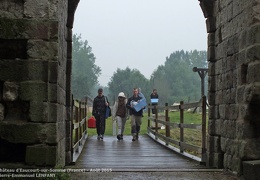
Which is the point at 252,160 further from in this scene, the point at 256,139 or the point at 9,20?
the point at 9,20

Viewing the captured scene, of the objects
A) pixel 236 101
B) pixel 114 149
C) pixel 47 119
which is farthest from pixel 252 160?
pixel 114 149

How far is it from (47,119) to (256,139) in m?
2.98

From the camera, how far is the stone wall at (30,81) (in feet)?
19.0

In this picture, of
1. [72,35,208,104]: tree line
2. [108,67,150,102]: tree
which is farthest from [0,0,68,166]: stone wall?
[108,67,150,102]: tree

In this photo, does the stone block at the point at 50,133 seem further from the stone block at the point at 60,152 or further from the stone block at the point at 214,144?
the stone block at the point at 214,144

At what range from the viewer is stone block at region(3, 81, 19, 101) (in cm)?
581

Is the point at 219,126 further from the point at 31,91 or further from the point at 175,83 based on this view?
the point at 175,83

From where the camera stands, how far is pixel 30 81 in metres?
5.84

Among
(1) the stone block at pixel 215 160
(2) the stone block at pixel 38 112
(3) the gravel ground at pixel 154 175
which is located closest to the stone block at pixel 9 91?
(2) the stone block at pixel 38 112

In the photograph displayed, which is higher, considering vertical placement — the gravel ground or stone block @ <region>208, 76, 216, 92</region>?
stone block @ <region>208, 76, 216, 92</region>

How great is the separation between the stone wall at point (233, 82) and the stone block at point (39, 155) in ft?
9.16

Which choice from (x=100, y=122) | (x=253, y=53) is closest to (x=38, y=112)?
(x=253, y=53)

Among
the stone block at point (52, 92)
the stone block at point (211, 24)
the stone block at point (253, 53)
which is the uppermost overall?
the stone block at point (211, 24)

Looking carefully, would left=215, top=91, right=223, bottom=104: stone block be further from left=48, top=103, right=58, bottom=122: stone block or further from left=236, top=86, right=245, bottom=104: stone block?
left=48, top=103, right=58, bottom=122: stone block
